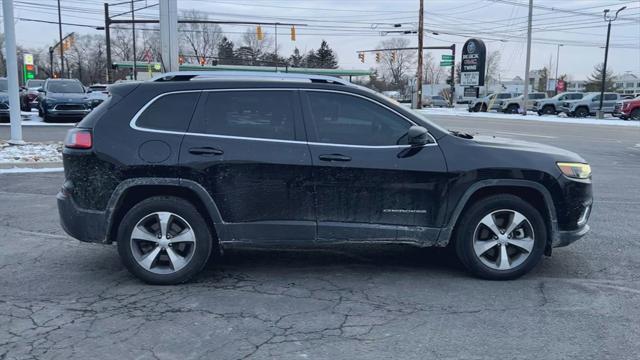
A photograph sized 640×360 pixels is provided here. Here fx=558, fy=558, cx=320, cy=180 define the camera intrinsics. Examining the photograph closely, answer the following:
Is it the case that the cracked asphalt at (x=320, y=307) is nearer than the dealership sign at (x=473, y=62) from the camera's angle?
Yes

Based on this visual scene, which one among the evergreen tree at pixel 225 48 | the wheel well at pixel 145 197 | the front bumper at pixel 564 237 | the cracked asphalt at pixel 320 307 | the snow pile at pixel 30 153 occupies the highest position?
the evergreen tree at pixel 225 48

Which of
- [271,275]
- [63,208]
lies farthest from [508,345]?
[63,208]

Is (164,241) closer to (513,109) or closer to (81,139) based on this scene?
(81,139)

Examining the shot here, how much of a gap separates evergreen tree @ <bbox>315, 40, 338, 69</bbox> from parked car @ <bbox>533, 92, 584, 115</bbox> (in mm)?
60240

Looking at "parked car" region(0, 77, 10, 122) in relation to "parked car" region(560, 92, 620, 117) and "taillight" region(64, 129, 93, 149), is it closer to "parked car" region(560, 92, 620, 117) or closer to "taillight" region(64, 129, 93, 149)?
"taillight" region(64, 129, 93, 149)

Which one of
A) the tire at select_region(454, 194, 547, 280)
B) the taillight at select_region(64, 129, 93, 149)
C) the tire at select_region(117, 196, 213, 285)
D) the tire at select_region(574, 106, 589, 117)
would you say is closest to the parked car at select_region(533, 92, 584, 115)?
the tire at select_region(574, 106, 589, 117)

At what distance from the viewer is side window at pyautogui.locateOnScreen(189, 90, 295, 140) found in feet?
15.5

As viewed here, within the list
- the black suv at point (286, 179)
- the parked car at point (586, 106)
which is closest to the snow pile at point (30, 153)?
the black suv at point (286, 179)

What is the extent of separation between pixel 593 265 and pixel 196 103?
4.05 m

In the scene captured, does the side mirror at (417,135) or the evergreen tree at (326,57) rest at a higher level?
the evergreen tree at (326,57)

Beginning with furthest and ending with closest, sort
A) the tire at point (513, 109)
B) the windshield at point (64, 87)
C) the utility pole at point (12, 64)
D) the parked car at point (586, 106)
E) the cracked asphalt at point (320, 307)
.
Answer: the tire at point (513, 109)
the parked car at point (586, 106)
the windshield at point (64, 87)
the utility pole at point (12, 64)
the cracked asphalt at point (320, 307)

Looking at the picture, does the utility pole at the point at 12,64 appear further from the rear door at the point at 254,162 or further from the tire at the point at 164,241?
the rear door at the point at 254,162

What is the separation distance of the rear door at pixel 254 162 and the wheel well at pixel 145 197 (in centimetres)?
18

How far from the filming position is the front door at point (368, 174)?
4.65 m
